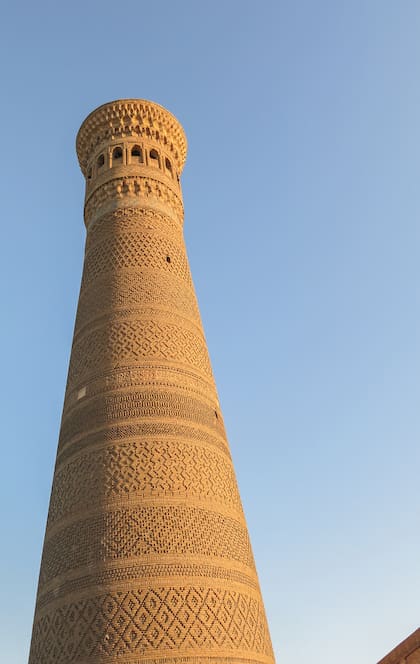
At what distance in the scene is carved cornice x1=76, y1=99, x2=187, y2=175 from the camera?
377 inches

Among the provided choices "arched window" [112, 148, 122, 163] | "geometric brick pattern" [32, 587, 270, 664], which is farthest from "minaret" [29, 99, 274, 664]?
"arched window" [112, 148, 122, 163]

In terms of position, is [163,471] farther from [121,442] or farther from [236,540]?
[236,540]

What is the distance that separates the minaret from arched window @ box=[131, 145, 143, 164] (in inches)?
4.0

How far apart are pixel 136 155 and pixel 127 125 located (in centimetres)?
52

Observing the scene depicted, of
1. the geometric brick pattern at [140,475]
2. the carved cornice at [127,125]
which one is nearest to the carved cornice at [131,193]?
the carved cornice at [127,125]

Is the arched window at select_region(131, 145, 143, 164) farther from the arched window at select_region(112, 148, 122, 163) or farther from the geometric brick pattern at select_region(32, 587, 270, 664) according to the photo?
the geometric brick pattern at select_region(32, 587, 270, 664)

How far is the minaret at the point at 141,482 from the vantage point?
5.46m

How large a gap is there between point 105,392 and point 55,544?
1.67 metres

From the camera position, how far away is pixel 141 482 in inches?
243

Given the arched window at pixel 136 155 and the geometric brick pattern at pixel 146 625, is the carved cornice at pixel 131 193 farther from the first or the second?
the geometric brick pattern at pixel 146 625

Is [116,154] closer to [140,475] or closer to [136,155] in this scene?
[136,155]

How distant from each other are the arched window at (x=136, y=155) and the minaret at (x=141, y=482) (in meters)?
0.10

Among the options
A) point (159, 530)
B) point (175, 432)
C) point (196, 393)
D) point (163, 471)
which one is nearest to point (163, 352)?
point (196, 393)

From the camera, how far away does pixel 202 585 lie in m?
5.70
